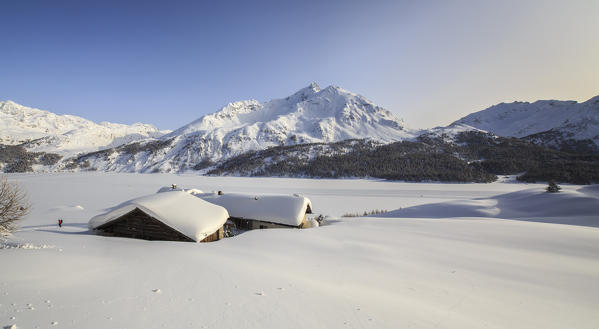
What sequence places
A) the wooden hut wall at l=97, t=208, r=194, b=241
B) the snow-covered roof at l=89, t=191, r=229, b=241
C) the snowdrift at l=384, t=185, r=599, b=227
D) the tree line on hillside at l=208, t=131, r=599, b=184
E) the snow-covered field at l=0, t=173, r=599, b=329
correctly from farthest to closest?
the tree line on hillside at l=208, t=131, r=599, b=184
the snowdrift at l=384, t=185, r=599, b=227
the wooden hut wall at l=97, t=208, r=194, b=241
the snow-covered roof at l=89, t=191, r=229, b=241
the snow-covered field at l=0, t=173, r=599, b=329

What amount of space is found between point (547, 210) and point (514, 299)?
2484cm

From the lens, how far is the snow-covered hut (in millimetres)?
19656

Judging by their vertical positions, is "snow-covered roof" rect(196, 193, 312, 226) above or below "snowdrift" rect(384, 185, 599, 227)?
above

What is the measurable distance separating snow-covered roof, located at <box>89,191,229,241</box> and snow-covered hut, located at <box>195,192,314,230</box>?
18.2ft

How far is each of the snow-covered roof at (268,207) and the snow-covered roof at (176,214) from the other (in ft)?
18.1

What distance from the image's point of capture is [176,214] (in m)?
12.6

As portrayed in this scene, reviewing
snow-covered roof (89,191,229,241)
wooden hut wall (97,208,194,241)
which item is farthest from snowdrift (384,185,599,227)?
wooden hut wall (97,208,194,241)

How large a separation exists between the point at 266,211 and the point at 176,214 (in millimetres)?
8608

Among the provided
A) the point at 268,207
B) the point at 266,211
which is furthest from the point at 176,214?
the point at 268,207

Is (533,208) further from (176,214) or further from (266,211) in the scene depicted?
(176,214)

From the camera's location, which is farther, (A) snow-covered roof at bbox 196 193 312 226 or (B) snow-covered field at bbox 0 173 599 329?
(A) snow-covered roof at bbox 196 193 312 226

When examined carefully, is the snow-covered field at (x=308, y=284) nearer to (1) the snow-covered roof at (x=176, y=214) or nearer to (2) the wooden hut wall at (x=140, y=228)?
(1) the snow-covered roof at (x=176, y=214)

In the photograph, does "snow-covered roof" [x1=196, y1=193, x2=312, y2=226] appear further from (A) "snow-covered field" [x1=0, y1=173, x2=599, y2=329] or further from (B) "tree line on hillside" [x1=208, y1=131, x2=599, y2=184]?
(B) "tree line on hillside" [x1=208, y1=131, x2=599, y2=184]

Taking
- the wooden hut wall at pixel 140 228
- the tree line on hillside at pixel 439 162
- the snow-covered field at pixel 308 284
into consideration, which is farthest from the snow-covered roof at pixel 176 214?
the tree line on hillside at pixel 439 162
